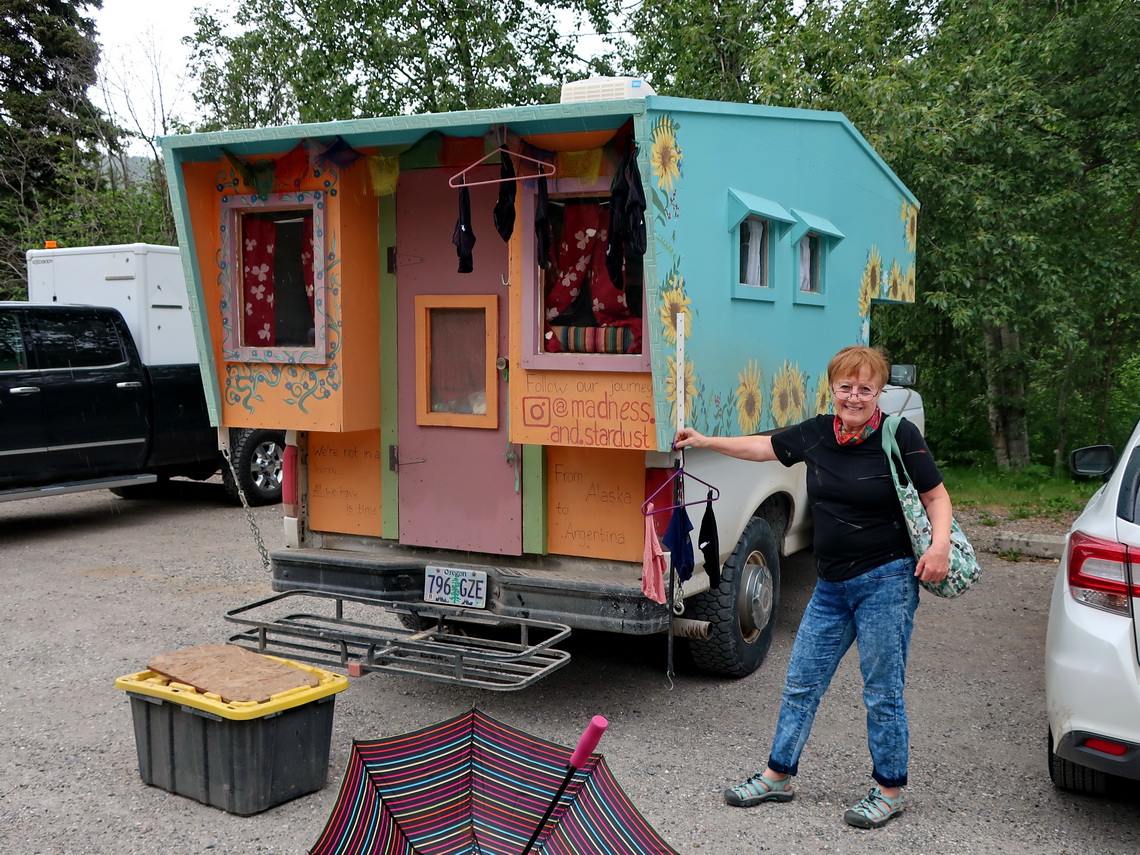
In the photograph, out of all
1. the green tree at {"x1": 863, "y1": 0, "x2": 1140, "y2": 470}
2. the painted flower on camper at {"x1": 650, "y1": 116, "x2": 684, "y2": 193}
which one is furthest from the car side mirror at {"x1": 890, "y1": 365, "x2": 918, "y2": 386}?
the painted flower on camper at {"x1": 650, "y1": 116, "x2": 684, "y2": 193}

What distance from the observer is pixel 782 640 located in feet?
20.5

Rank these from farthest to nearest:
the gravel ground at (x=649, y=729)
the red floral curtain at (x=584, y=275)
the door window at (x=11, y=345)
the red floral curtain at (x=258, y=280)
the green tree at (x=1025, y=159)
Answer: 1. the green tree at (x=1025, y=159)
2. the door window at (x=11, y=345)
3. the red floral curtain at (x=258, y=280)
4. the red floral curtain at (x=584, y=275)
5. the gravel ground at (x=649, y=729)

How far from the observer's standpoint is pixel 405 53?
1678cm

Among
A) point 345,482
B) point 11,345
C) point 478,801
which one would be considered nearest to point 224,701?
point 478,801

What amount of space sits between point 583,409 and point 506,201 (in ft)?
3.19

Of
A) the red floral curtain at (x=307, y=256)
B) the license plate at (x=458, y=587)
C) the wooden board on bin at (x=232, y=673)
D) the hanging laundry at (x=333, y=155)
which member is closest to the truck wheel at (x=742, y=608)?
the license plate at (x=458, y=587)

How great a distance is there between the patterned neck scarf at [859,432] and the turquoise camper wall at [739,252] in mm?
726

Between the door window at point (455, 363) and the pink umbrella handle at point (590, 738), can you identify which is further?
the door window at point (455, 363)

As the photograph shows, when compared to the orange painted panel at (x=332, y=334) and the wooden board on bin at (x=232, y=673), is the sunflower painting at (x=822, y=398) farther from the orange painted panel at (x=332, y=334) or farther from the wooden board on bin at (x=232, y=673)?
the wooden board on bin at (x=232, y=673)

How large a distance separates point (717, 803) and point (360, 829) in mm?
1880

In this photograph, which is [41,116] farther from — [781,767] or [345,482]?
[781,767]

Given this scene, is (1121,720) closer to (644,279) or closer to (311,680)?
(644,279)

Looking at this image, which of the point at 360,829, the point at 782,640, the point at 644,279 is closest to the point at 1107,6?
the point at 782,640

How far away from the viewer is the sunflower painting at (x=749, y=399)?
499cm
